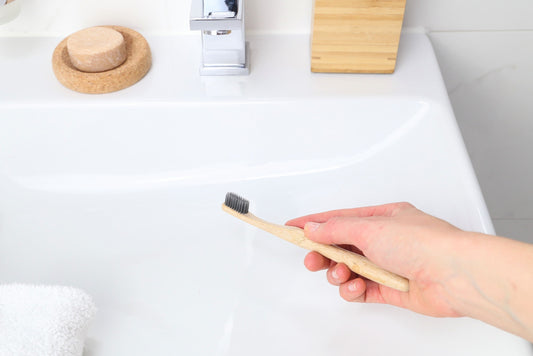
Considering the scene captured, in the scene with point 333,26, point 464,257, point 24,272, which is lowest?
point 24,272

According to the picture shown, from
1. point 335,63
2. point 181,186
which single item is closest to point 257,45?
point 335,63

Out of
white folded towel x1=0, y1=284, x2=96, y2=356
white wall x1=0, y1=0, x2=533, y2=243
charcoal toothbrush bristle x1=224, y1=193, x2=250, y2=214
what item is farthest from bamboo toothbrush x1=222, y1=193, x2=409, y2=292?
white wall x1=0, y1=0, x2=533, y2=243

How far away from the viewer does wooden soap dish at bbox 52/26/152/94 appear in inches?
26.0

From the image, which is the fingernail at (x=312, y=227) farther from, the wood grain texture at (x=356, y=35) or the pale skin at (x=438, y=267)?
the wood grain texture at (x=356, y=35)

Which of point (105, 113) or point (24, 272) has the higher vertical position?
point (105, 113)

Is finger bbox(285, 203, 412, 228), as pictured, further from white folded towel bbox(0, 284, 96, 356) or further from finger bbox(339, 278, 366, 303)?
white folded towel bbox(0, 284, 96, 356)

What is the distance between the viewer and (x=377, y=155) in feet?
2.23

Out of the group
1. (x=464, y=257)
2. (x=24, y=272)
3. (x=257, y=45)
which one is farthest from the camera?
(x=257, y=45)

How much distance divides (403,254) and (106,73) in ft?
1.33

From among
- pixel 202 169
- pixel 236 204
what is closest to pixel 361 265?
pixel 236 204

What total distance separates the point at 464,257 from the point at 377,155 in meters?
0.24

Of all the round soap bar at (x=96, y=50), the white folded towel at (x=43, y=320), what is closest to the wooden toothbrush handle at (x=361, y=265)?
the white folded towel at (x=43, y=320)

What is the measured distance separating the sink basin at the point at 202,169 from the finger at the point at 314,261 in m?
0.03

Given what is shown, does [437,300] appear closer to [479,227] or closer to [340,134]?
[479,227]
